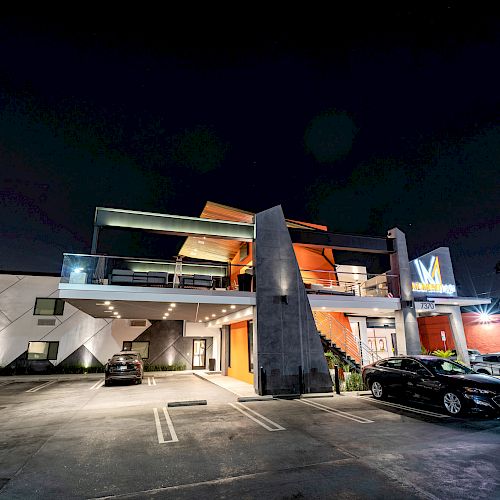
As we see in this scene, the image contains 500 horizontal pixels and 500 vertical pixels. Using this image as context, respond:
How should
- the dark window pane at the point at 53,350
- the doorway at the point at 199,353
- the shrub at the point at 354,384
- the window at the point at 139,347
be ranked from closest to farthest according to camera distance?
the shrub at the point at 354,384 < the dark window pane at the point at 53,350 < the window at the point at 139,347 < the doorway at the point at 199,353

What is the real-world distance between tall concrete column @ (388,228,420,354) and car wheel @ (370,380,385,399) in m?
4.24

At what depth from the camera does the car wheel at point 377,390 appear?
34.5ft

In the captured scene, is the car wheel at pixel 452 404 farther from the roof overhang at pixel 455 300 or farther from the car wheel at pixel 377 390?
the roof overhang at pixel 455 300

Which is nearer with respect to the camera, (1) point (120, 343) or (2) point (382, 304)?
(2) point (382, 304)

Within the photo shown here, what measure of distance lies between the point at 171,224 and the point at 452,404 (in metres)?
10.8

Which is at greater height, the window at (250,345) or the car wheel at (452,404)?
the window at (250,345)

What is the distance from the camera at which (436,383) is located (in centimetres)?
874

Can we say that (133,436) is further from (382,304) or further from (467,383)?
(382,304)

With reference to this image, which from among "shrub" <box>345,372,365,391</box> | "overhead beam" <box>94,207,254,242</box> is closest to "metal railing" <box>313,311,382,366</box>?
"shrub" <box>345,372,365,391</box>

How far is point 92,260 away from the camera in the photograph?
11156 millimetres

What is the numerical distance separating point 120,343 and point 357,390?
15417 mm

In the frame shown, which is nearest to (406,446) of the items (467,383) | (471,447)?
(471,447)

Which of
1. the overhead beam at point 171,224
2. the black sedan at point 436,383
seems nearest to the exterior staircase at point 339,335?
the black sedan at point 436,383

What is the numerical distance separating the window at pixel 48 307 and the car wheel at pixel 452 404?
69.7 ft
